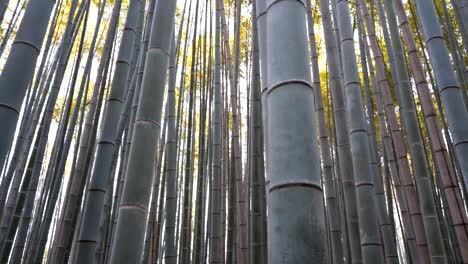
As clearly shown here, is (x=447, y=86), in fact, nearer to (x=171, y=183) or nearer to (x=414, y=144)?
(x=414, y=144)

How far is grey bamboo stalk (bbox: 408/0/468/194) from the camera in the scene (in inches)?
80.4

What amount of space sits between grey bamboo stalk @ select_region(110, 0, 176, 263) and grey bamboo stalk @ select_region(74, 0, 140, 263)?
486mm

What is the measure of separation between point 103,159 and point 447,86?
5.75 ft

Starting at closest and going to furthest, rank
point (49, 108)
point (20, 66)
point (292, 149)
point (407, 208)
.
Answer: point (292, 149) → point (20, 66) → point (49, 108) → point (407, 208)

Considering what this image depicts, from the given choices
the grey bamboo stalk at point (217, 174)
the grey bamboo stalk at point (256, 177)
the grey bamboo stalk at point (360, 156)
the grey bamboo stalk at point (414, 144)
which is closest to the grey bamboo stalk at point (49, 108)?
the grey bamboo stalk at point (217, 174)

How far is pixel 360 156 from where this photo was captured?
2264mm

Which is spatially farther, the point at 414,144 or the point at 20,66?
the point at 414,144

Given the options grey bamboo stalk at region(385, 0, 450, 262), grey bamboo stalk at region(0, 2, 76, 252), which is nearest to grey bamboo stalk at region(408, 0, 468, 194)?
grey bamboo stalk at region(385, 0, 450, 262)

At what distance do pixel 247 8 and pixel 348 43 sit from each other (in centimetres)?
312

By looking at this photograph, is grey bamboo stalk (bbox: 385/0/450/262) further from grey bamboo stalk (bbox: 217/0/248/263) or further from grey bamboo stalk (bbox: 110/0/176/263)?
grey bamboo stalk (bbox: 110/0/176/263)

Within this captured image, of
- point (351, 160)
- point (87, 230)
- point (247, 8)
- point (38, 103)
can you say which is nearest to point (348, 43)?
point (351, 160)

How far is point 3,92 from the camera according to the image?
57.5 inches

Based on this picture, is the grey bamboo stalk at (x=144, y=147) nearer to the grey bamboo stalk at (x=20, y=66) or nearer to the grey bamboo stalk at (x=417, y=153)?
the grey bamboo stalk at (x=20, y=66)

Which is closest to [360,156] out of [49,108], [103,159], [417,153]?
[417,153]
